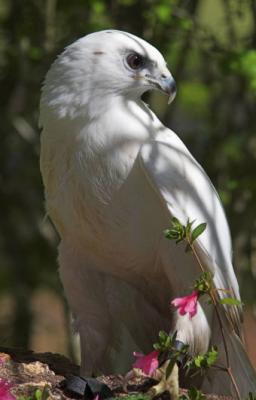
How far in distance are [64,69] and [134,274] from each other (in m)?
1.20

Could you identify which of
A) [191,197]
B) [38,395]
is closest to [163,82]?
[191,197]

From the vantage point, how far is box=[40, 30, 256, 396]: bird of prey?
240 inches

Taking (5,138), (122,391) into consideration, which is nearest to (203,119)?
(5,138)

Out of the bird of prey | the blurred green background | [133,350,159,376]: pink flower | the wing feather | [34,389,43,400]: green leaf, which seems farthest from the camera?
the blurred green background

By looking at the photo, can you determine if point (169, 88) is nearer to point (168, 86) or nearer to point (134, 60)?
point (168, 86)

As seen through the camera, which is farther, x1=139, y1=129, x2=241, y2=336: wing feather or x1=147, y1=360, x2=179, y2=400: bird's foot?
x1=139, y1=129, x2=241, y2=336: wing feather

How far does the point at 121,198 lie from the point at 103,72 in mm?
718

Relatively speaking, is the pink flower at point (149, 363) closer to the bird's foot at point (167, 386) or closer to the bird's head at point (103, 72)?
the bird's foot at point (167, 386)

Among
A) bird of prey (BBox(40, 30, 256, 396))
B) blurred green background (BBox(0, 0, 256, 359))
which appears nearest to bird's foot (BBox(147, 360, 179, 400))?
bird of prey (BBox(40, 30, 256, 396))

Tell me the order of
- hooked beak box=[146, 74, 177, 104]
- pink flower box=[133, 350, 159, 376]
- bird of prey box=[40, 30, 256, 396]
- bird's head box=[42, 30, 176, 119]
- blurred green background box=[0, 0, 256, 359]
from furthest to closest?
blurred green background box=[0, 0, 256, 359]
hooked beak box=[146, 74, 177, 104]
bird's head box=[42, 30, 176, 119]
bird of prey box=[40, 30, 256, 396]
pink flower box=[133, 350, 159, 376]

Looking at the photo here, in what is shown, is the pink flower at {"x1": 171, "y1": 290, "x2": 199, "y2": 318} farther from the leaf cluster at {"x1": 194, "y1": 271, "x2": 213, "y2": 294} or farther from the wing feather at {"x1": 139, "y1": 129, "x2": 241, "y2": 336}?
the wing feather at {"x1": 139, "y1": 129, "x2": 241, "y2": 336}

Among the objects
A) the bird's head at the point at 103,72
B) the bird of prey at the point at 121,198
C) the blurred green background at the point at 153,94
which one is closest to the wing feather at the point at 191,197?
the bird of prey at the point at 121,198

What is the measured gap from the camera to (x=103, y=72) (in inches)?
248

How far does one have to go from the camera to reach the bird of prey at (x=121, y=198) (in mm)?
6098
